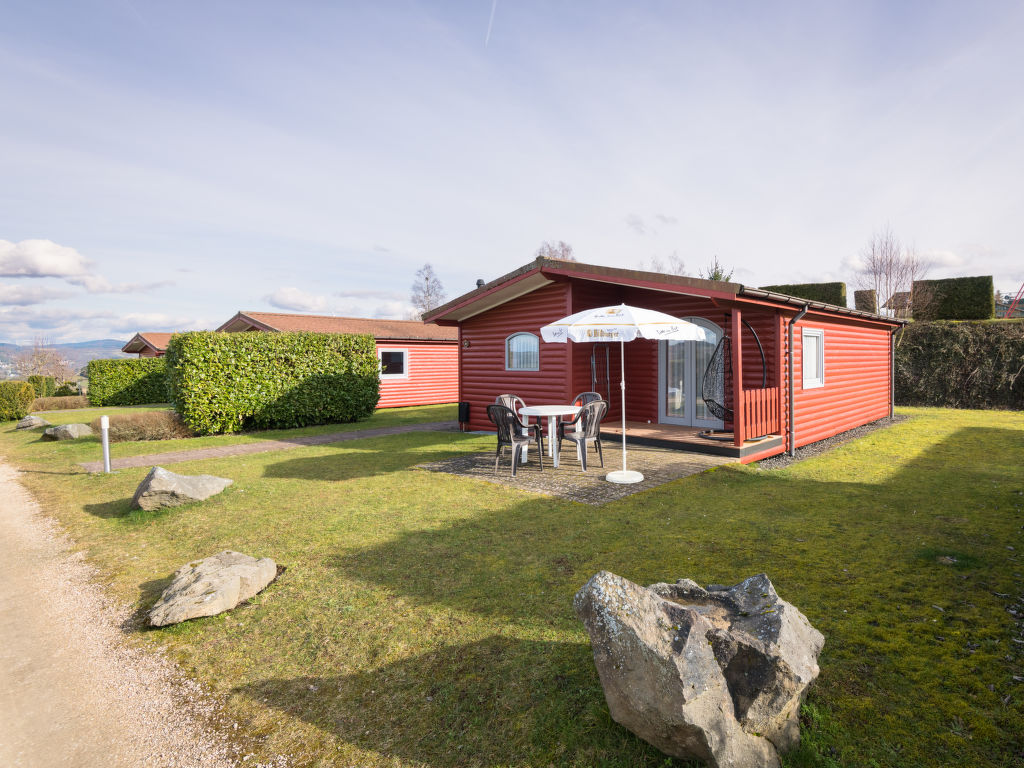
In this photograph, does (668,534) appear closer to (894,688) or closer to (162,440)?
(894,688)

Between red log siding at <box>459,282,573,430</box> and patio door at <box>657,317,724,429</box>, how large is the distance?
7.09ft

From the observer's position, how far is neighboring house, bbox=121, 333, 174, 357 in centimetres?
2627

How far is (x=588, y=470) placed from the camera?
25.0 feet

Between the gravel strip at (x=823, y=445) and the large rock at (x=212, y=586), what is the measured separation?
22.8 ft

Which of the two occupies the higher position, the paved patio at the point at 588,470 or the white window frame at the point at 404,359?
the white window frame at the point at 404,359

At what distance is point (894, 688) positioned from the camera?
254 cm

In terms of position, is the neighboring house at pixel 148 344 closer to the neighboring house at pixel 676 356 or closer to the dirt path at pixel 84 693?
the neighboring house at pixel 676 356

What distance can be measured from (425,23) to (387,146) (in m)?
3.32

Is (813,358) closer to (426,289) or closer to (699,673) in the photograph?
(699,673)

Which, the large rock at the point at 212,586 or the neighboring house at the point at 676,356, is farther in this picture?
the neighboring house at the point at 676,356

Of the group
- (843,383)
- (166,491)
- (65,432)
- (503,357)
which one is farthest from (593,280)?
(65,432)

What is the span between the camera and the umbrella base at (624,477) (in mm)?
6797

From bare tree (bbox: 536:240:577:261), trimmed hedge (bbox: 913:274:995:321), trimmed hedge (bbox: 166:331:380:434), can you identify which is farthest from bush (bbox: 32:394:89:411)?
trimmed hedge (bbox: 913:274:995:321)

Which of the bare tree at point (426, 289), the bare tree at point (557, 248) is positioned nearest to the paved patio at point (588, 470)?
the bare tree at point (557, 248)
